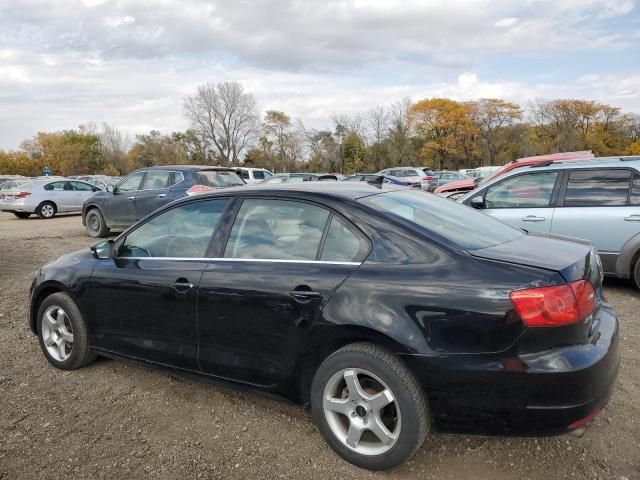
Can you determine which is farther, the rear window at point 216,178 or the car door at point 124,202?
the car door at point 124,202

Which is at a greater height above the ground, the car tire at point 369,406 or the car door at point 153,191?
the car door at point 153,191

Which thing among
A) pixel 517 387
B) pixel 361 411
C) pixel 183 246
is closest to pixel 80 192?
pixel 183 246

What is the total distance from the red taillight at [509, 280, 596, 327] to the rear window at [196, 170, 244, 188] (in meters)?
8.66

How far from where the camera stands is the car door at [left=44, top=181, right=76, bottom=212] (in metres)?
18.2

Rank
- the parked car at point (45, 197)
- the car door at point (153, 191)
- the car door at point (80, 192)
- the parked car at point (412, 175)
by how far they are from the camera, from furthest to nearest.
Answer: the parked car at point (412, 175)
the car door at point (80, 192)
the parked car at point (45, 197)
the car door at point (153, 191)

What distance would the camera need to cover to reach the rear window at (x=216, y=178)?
414 inches

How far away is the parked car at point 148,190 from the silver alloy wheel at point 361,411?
7942mm

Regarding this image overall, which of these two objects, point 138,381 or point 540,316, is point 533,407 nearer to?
point 540,316

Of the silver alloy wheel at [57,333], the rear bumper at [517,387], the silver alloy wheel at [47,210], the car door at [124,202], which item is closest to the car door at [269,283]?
the rear bumper at [517,387]

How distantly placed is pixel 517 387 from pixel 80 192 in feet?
65.1

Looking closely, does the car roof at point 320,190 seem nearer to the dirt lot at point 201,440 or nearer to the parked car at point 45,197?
the dirt lot at point 201,440

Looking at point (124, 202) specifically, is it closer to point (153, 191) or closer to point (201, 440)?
point (153, 191)

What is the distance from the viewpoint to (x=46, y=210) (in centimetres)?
1817

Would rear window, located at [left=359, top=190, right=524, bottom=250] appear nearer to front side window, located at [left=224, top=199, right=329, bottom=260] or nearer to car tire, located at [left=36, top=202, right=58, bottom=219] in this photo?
front side window, located at [left=224, top=199, right=329, bottom=260]
